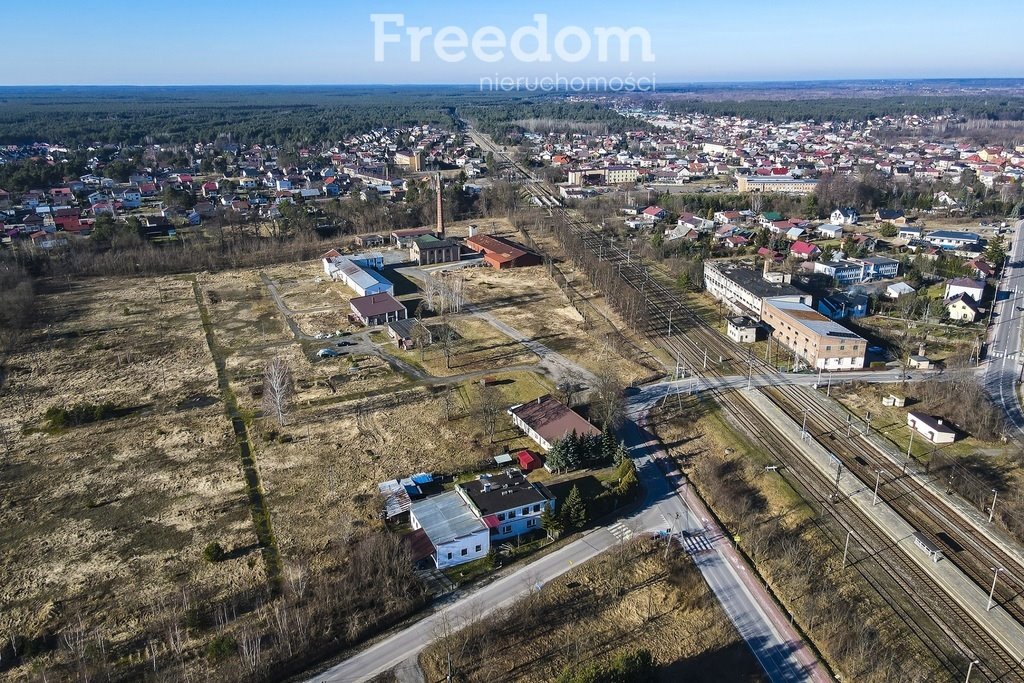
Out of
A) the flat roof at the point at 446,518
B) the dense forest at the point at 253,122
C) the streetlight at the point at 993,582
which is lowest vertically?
the streetlight at the point at 993,582

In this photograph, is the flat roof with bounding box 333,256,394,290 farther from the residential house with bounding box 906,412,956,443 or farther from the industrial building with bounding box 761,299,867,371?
the residential house with bounding box 906,412,956,443

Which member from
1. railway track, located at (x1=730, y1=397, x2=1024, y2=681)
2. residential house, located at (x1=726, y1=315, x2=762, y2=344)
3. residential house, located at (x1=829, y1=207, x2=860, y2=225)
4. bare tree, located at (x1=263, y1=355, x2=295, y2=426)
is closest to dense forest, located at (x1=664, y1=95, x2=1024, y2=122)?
residential house, located at (x1=829, y1=207, x2=860, y2=225)

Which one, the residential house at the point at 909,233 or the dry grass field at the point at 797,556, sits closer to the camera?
the dry grass field at the point at 797,556

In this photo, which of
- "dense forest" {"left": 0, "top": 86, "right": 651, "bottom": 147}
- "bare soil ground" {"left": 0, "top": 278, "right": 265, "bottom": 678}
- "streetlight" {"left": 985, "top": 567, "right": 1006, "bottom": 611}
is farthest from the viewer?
"dense forest" {"left": 0, "top": 86, "right": 651, "bottom": 147}

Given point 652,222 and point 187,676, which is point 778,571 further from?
point 652,222

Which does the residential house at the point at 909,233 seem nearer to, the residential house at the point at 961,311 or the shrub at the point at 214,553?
the residential house at the point at 961,311

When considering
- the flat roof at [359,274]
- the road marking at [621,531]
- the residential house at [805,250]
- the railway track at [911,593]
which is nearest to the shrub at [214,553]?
the road marking at [621,531]
